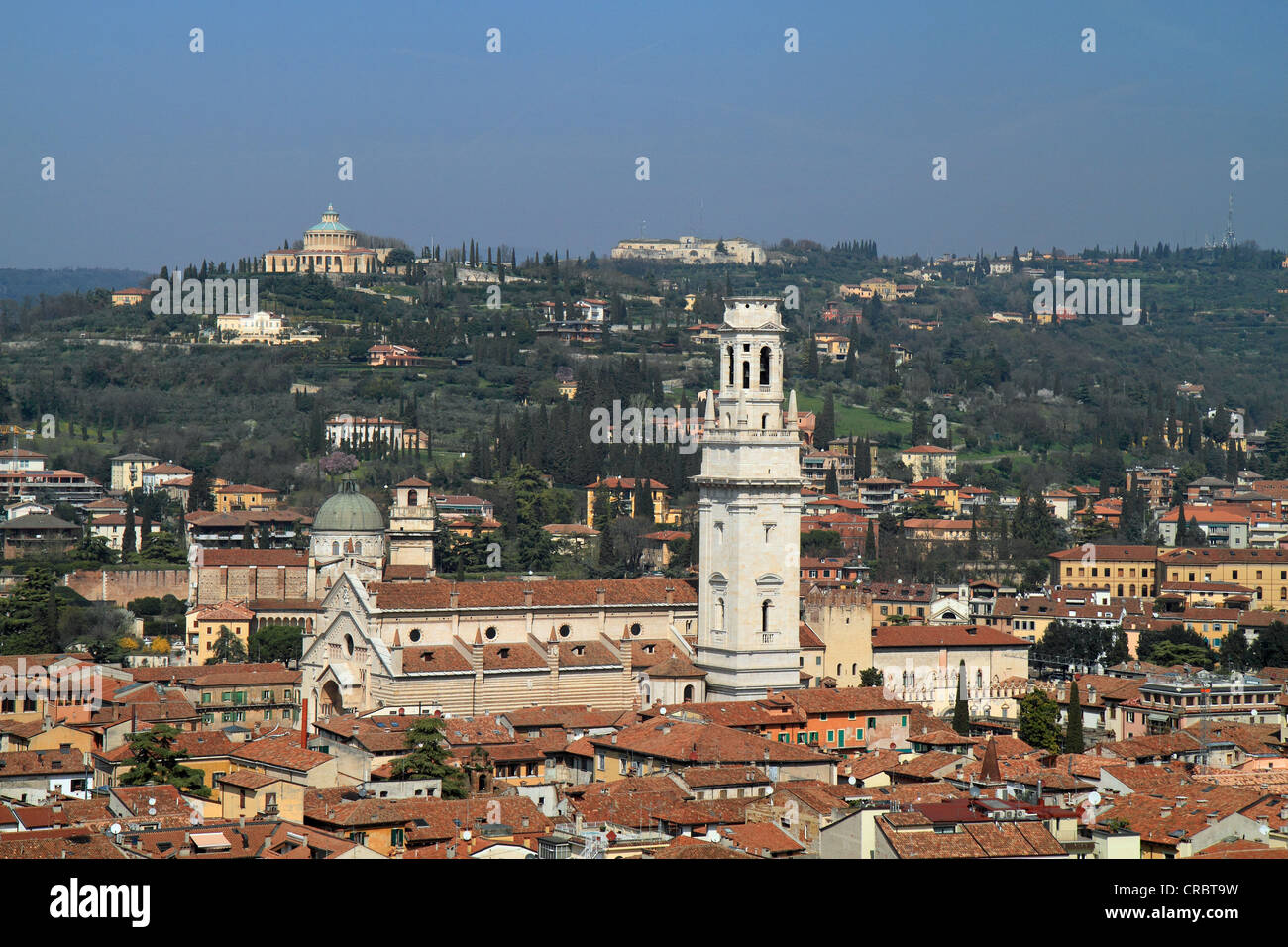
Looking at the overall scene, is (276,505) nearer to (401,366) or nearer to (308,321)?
(401,366)

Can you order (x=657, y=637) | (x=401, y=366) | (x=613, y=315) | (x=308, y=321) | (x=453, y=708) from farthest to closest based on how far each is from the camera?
(x=613, y=315) < (x=308, y=321) < (x=401, y=366) < (x=657, y=637) < (x=453, y=708)

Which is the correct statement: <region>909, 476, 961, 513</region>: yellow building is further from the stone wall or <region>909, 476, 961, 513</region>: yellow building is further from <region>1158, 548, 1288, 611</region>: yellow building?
the stone wall

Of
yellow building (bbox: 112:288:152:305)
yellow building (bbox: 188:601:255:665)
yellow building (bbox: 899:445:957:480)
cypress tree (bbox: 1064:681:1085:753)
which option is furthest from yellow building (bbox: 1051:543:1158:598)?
yellow building (bbox: 112:288:152:305)

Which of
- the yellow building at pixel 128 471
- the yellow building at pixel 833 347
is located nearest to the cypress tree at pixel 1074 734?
the yellow building at pixel 128 471

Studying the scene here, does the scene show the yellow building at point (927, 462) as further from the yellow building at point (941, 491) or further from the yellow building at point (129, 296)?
the yellow building at point (129, 296)

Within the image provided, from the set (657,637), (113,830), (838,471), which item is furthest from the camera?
(838,471)
